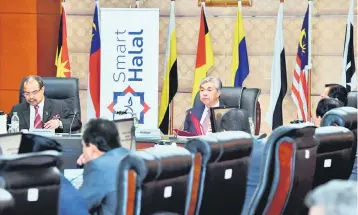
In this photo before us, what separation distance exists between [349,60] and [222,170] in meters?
4.83

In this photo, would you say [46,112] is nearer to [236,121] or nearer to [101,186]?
[236,121]

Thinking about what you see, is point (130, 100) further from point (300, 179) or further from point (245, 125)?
point (300, 179)

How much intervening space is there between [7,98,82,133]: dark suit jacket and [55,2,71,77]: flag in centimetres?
177

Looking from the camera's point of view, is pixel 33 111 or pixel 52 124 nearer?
pixel 52 124

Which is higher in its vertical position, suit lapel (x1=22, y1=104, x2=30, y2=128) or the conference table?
suit lapel (x1=22, y1=104, x2=30, y2=128)

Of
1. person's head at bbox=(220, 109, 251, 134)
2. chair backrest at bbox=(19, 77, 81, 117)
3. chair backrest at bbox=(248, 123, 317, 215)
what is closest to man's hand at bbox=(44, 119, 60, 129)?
chair backrest at bbox=(19, 77, 81, 117)

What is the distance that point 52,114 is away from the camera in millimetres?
6238

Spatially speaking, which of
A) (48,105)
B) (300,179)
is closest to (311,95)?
(48,105)

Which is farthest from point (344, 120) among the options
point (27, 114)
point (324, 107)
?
point (27, 114)

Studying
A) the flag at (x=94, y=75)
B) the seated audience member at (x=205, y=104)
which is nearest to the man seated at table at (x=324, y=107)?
the seated audience member at (x=205, y=104)

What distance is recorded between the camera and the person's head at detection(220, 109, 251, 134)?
4.89 meters

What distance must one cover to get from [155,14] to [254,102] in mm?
1868

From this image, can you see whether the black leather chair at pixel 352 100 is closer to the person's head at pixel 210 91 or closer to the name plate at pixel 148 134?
the person's head at pixel 210 91

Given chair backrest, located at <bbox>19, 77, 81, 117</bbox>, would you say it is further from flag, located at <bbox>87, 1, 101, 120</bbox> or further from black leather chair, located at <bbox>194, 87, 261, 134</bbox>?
flag, located at <bbox>87, 1, 101, 120</bbox>
